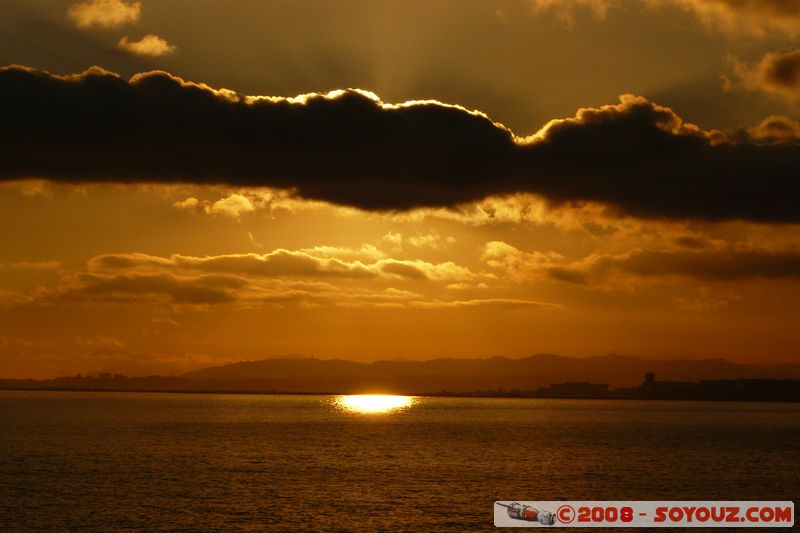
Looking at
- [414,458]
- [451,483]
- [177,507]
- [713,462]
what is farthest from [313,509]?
[713,462]

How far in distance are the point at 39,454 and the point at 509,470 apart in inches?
2835

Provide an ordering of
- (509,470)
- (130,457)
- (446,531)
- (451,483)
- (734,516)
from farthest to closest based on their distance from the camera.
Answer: (130,457), (509,470), (451,483), (734,516), (446,531)

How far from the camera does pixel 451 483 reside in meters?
116

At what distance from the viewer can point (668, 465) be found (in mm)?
147500

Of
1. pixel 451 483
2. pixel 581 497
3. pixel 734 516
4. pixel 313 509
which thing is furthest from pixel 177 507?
pixel 734 516

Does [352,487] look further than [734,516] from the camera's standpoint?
Yes

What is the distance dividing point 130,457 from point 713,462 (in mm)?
92481

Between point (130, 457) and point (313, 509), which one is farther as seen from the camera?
point (130, 457)

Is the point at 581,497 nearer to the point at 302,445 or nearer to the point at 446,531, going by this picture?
the point at 446,531

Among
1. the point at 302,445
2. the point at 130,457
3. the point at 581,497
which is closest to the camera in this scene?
the point at 581,497

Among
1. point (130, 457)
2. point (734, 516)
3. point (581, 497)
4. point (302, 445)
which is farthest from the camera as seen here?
point (302, 445)

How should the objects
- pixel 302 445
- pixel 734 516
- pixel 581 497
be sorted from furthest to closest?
pixel 302 445 < pixel 581 497 < pixel 734 516

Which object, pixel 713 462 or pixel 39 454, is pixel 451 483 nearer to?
pixel 713 462

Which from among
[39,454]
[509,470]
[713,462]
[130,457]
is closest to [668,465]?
[713,462]
